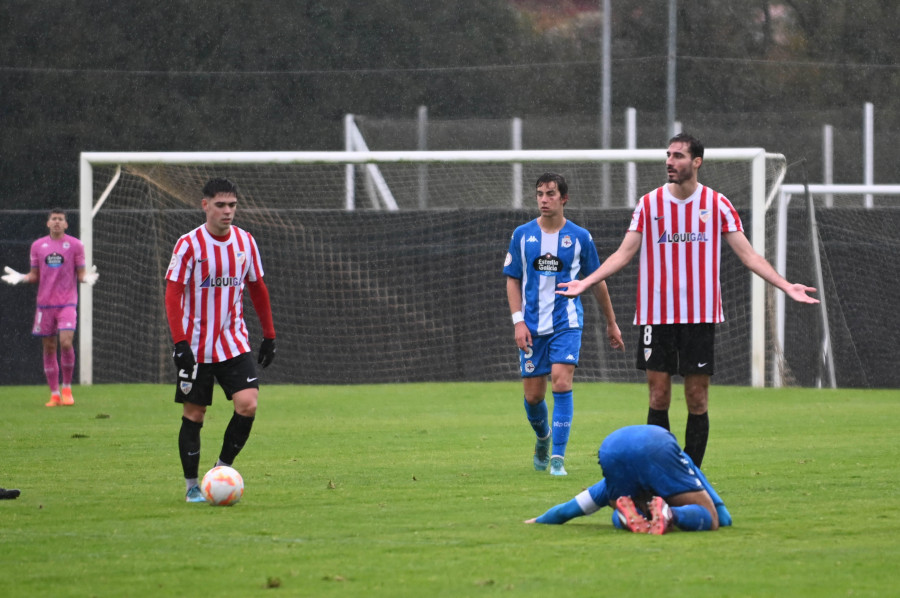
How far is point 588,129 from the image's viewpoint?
2230cm

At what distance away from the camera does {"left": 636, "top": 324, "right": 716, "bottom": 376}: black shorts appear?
771 cm

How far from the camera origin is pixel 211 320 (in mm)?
7602

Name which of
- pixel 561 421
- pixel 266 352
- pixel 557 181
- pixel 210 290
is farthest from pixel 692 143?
pixel 210 290

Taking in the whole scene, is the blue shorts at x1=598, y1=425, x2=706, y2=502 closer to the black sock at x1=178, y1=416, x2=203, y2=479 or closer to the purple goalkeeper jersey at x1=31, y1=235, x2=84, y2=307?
the black sock at x1=178, y1=416, x2=203, y2=479

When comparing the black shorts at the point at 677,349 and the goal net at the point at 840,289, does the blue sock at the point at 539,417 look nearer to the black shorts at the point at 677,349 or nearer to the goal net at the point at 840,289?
the black shorts at the point at 677,349

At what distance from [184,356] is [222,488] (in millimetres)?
741

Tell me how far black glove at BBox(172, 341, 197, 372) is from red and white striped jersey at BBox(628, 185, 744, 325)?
256cm

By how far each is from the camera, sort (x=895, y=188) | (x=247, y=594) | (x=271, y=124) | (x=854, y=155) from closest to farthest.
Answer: (x=247, y=594)
(x=895, y=188)
(x=854, y=155)
(x=271, y=124)

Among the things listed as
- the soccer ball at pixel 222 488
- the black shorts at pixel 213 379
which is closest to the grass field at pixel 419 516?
the soccer ball at pixel 222 488

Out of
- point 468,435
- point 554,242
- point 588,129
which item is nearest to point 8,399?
point 468,435

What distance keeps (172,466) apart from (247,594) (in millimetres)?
4515

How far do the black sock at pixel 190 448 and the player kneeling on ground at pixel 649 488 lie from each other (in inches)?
90.9

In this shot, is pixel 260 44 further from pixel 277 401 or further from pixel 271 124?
pixel 277 401

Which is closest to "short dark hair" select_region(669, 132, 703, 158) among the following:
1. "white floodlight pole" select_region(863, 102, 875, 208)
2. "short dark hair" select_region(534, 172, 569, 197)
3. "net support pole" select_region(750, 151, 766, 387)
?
"short dark hair" select_region(534, 172, 569, 197)
